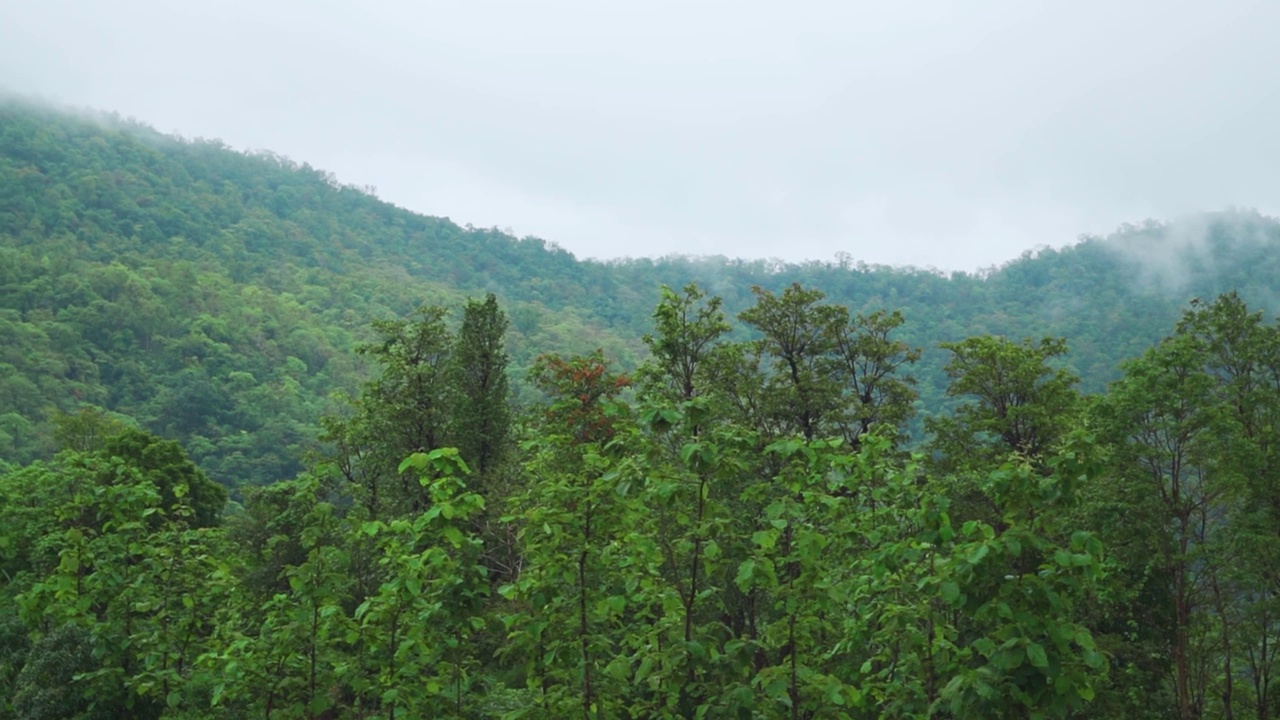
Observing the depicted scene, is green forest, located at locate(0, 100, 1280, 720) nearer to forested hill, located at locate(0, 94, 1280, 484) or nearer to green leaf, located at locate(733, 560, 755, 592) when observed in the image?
green leaf, located at locate(733, 560, 755, 592)

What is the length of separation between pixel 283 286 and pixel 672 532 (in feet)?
350

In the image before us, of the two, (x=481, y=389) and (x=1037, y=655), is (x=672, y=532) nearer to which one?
(x=1037, y=655)

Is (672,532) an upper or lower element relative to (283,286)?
lower

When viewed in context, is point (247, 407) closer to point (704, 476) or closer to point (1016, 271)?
point (704, 476)

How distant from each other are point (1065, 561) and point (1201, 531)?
1907 cm

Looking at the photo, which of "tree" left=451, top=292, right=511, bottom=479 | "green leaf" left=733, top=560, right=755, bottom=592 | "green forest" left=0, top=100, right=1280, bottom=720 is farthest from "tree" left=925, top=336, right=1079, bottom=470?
"green leaf" left=733, top=560, right=755, bottom=592

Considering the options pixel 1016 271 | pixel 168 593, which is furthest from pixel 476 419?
pixel 1016 271

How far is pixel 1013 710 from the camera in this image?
197 inches

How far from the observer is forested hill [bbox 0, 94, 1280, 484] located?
69938 millimetres

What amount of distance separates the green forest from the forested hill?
979 millimetres

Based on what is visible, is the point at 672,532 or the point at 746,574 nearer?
the point at 746,574

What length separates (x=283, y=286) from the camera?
10606cm

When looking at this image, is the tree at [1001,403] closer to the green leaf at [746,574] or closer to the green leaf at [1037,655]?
the green leaf at [746,574]

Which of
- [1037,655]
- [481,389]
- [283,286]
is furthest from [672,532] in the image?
[283,286]
